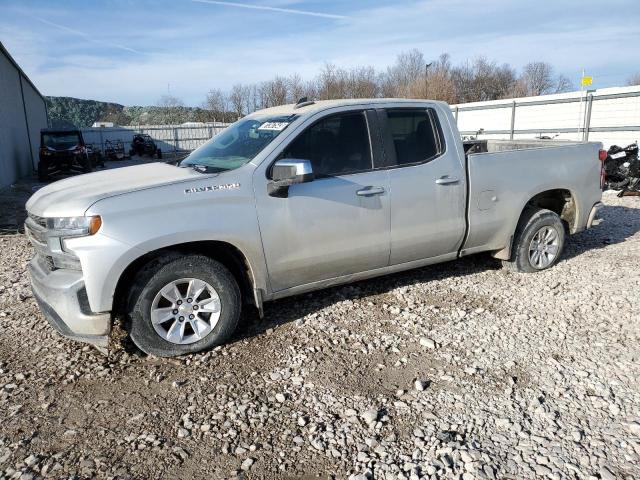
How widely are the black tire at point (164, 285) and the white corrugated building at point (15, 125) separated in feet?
48.0

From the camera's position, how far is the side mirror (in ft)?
12.3

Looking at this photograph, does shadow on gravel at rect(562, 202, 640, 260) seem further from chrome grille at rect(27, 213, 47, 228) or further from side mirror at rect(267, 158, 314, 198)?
chrome grille at rect(27, 213, 47, 228)

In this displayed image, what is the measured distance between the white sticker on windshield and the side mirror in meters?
0.41

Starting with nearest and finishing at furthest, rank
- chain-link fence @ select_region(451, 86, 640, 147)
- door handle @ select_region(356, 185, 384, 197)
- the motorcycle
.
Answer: door handle @ select_region(356, 185, 384, 197), the motorcycle, chain-link fence @ select_region(451, 86, 640, 147)

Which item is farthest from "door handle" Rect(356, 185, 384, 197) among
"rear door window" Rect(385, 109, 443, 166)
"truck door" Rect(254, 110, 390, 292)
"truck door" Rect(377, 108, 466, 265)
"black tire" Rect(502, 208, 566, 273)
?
"black tire" Rect(502, 208, 566, 273)

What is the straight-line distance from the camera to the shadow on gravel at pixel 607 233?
6746mm

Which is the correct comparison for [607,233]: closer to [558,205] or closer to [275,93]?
[558,205]

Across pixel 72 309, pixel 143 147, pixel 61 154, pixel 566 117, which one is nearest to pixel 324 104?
pixel 72 309

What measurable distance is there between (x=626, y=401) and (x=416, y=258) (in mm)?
2142

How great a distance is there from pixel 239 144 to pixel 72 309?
6.49 feet

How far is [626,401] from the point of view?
3188 mm

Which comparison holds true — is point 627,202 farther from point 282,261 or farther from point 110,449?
point 110,449

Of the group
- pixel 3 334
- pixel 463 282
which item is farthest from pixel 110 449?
pixel 463 282

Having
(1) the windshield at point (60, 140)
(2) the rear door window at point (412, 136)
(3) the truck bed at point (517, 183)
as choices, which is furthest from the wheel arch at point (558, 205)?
(1) the windshield at point (60, 140)
